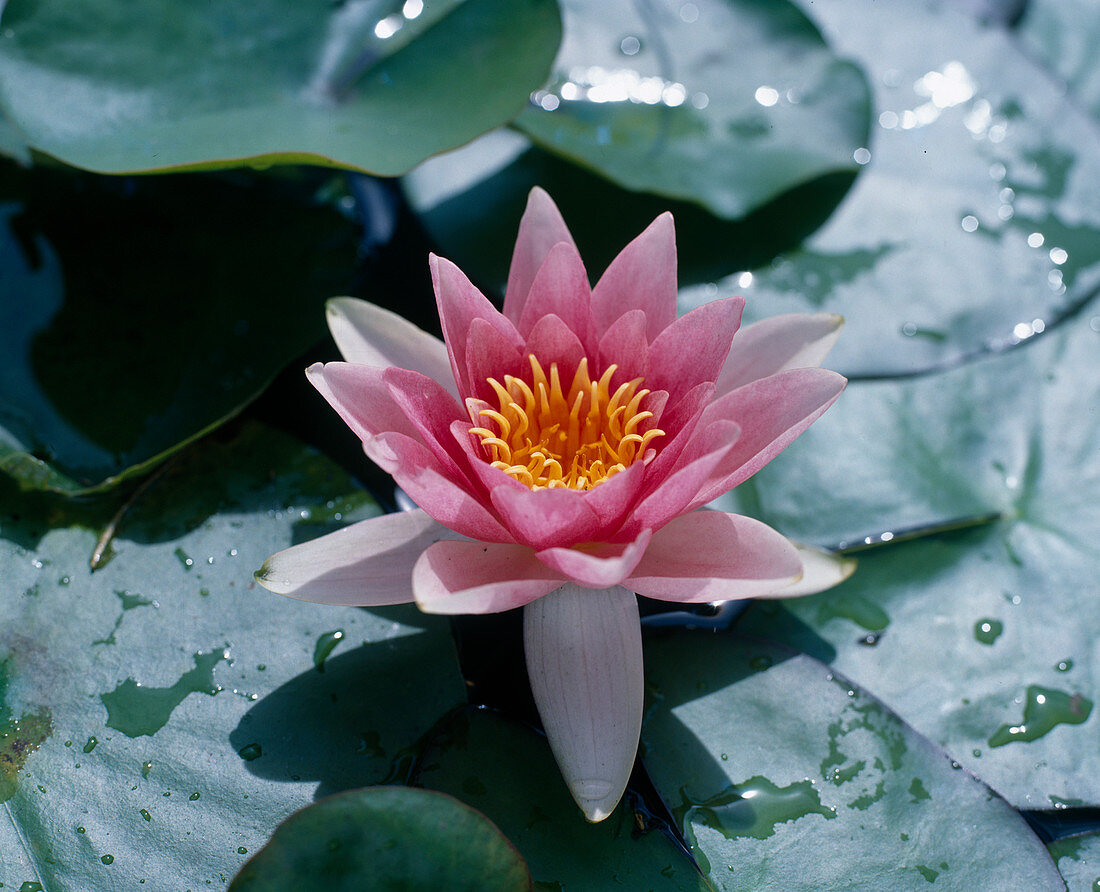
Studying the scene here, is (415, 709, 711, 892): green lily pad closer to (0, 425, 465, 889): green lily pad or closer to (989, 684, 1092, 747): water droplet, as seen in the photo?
(0, 425, 465, 889): green lily pad

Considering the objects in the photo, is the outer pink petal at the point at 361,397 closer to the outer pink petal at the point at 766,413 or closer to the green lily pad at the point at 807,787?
the outer pink petal at the point at 766,413

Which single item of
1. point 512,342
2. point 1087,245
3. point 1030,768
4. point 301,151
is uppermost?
point 301,151

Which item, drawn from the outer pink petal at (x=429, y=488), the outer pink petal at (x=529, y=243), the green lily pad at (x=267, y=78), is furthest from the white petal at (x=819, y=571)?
the green lily pad at (x=267, y=78)

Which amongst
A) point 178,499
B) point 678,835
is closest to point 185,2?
point 178,499

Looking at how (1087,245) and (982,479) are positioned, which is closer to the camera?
(982,479)

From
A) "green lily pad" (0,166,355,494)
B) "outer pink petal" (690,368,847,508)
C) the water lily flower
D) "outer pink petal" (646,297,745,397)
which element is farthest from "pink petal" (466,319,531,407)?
"green lily pad" (0,166,355,494)

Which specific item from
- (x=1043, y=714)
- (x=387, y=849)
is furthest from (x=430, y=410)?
(x=1043, y=714)

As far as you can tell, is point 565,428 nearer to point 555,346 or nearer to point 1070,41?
point 555,346

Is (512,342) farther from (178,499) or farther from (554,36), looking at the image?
(554,36)
